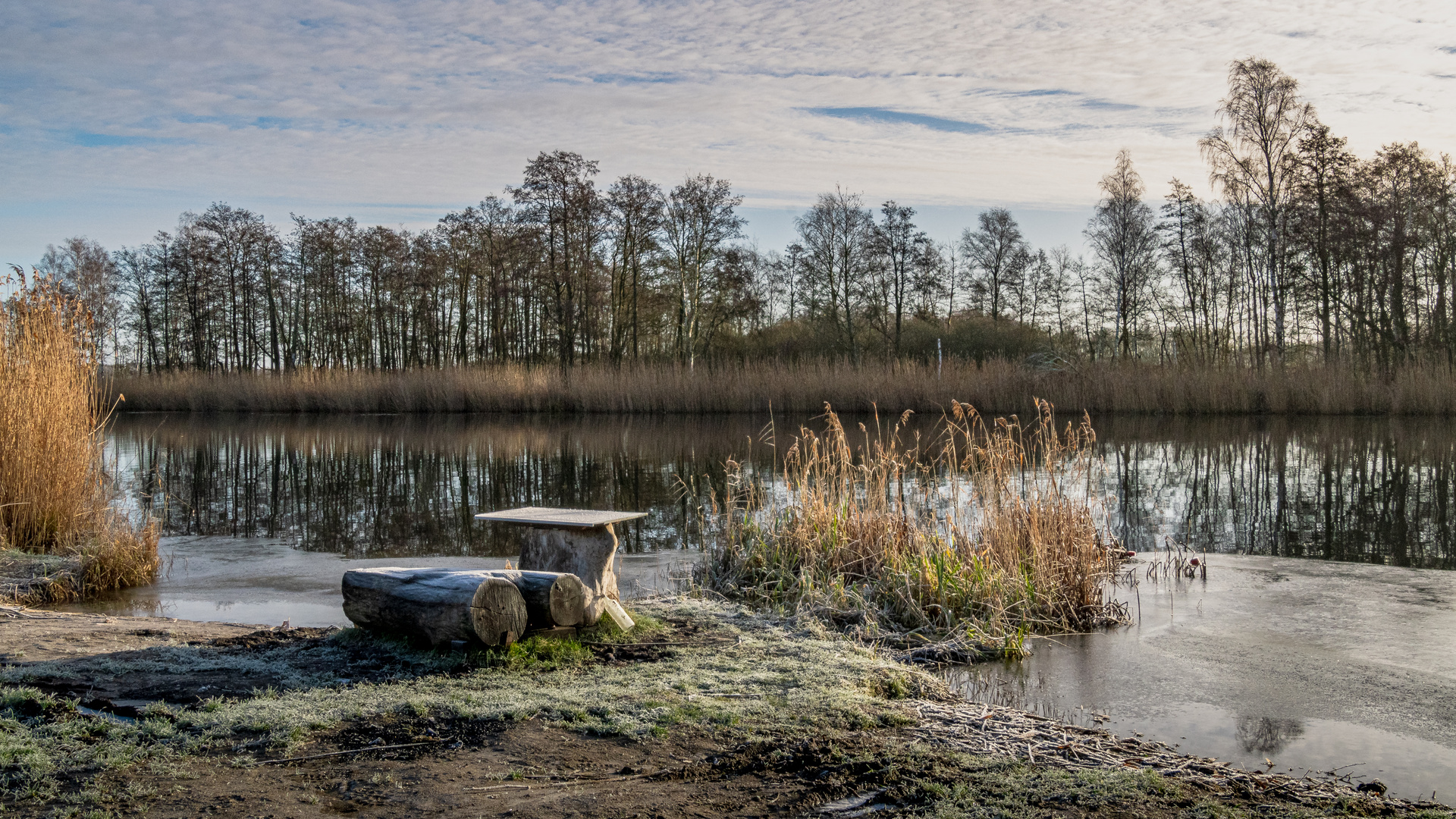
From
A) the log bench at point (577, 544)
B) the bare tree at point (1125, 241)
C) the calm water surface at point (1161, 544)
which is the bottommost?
the calm water surface at point (1161, 544)

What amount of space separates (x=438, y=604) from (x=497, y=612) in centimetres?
26

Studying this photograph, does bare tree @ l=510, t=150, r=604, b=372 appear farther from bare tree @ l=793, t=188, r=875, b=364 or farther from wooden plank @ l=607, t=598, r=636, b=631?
wooden plank @ l=607, t=598, r=636, b=631

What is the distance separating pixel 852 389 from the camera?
82.3 feet

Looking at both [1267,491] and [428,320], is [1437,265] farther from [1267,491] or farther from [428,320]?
[428,320]

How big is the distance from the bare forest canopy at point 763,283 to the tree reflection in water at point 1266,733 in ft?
82.2

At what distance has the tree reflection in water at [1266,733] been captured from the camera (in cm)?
358

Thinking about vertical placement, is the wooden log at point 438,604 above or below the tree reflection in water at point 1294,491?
above

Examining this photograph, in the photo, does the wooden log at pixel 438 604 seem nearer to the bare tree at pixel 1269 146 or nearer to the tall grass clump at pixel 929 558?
the tall grass clump at pixel 929 558

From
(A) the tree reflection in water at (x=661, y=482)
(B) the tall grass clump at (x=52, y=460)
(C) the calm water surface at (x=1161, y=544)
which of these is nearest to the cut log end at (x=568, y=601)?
(C) the calm water surface at (x=1161, y=544)

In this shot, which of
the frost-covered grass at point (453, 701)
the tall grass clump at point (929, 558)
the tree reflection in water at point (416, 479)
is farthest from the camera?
the tree reflection in water at point (416, 479)

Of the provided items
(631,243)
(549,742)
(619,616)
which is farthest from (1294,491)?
(631,243)

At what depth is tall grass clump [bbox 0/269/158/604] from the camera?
6.65 metres

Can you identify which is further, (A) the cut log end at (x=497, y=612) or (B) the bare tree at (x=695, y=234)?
(B) the bare tree at (x=695, y=234)

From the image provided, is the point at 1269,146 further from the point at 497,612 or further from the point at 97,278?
the point at 97,278
